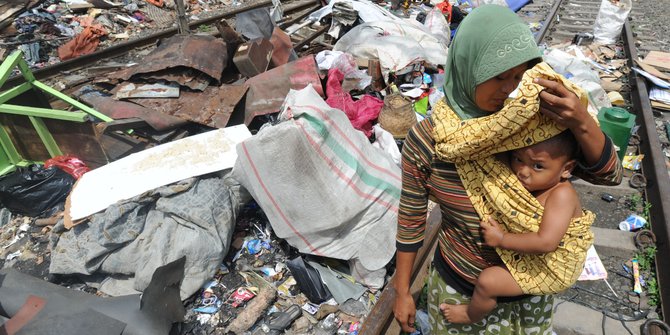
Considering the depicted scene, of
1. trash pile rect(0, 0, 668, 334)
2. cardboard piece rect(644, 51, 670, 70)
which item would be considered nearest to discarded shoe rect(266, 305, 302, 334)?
trash pile rect(0, 0, 668, 334)

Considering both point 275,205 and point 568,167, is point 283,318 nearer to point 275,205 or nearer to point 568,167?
point 275,205

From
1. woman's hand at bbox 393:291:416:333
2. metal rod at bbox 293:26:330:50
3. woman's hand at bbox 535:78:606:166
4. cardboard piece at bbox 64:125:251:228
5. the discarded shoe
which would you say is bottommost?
the discarded shoe

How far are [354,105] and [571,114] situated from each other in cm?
401

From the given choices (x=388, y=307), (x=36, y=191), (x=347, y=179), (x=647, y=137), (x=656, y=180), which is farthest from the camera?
(x=647, y=137)

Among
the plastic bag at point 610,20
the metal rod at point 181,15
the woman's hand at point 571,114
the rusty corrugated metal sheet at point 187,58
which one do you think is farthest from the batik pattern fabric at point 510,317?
the plastic bag at point 610,20

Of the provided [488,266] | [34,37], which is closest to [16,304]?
[488,266]

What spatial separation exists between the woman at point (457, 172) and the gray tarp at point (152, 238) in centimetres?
198

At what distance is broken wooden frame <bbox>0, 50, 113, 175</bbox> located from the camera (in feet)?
13.6

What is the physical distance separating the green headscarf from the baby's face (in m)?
0.20

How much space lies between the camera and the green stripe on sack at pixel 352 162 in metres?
3.22

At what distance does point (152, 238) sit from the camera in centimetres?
330

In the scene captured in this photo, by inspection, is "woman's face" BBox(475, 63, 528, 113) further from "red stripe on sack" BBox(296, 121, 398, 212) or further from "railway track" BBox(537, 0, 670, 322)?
"railway track" BBox(537, 0, 670, 322)

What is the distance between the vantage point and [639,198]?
12.9 feet

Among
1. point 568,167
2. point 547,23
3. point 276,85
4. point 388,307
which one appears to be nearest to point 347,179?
point 388,307
